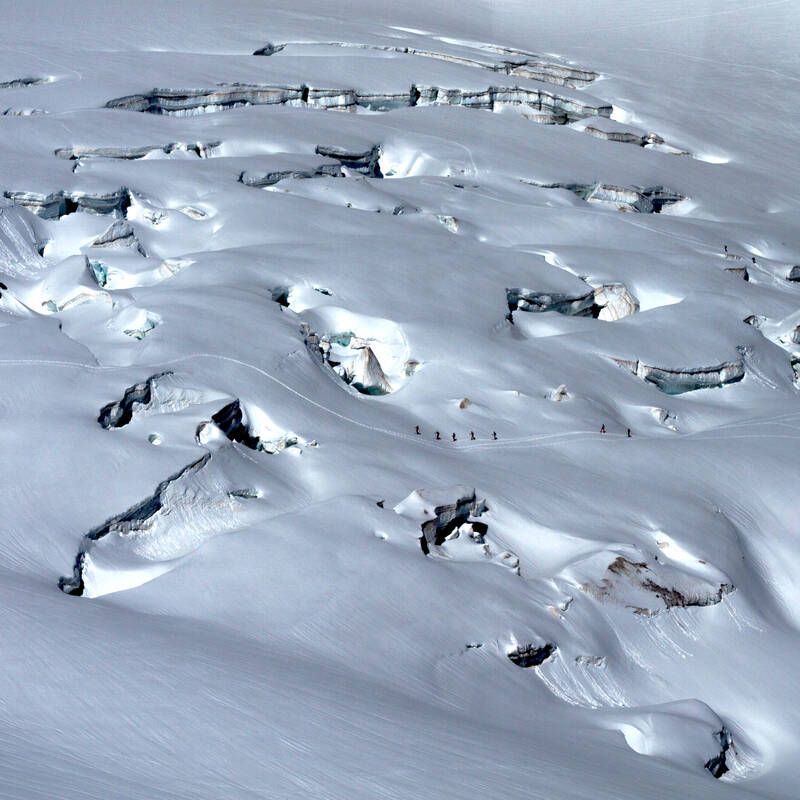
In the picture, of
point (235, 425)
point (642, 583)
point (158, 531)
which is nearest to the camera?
point (158, 531)

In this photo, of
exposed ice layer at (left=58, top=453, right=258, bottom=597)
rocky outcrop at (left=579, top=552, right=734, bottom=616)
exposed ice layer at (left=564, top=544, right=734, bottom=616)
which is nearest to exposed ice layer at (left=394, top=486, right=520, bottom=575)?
exposed ice layer at (left=564, top=544, right=734, bottom=616)

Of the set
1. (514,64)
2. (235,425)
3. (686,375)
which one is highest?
(514,64)

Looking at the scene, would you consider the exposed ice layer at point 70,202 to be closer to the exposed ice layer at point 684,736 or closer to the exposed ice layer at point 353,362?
the exposed ice layer at point 353,362

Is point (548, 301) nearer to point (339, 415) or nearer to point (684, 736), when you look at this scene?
point (339, 415)

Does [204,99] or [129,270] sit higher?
[204,99]

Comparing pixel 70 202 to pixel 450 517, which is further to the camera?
pixel 70 202

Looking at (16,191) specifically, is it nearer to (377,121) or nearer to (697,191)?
(377,121)

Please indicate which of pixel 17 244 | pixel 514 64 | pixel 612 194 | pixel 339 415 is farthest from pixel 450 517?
pixel 514 64
